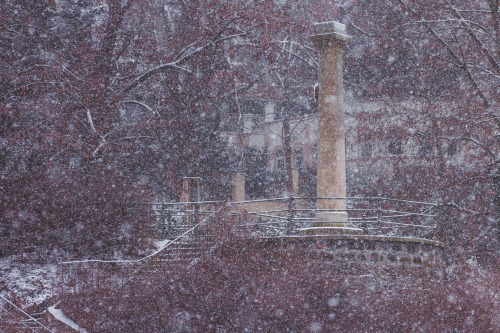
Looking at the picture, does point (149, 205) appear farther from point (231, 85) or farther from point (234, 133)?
point (234, 133)

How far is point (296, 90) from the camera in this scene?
28906 mm

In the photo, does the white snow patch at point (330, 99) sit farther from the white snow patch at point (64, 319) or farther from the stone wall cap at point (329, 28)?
the white snow patch at point (64, 319)

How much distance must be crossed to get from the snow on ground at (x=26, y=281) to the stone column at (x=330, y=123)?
6.45 meters

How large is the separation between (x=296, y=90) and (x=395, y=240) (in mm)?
15807

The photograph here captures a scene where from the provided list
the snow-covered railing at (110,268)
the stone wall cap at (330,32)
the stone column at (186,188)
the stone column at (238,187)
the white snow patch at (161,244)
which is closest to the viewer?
the snow-covered railing at (110,268)

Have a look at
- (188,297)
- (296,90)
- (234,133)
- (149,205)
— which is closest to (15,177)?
(149,205)

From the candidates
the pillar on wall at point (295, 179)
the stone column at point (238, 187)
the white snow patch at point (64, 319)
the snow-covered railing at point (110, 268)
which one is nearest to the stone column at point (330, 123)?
the snow-covered railing at point (110, 268)

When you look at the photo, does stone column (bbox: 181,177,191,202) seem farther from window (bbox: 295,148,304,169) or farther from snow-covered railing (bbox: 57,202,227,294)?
window (bbox: 295,148,304,169)

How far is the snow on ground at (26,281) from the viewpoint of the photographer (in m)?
12.9

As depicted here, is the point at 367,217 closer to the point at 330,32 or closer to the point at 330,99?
the point at 330,99

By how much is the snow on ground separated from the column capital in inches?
326

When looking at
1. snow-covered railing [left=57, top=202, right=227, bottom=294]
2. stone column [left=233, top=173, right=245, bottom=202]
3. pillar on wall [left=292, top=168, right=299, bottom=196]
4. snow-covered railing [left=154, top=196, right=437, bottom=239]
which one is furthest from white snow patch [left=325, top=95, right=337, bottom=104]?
pillar on wall [left=292, top=168, right=299, bottom=196]

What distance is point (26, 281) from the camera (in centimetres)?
1362

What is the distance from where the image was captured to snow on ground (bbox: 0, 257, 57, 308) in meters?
12.9
